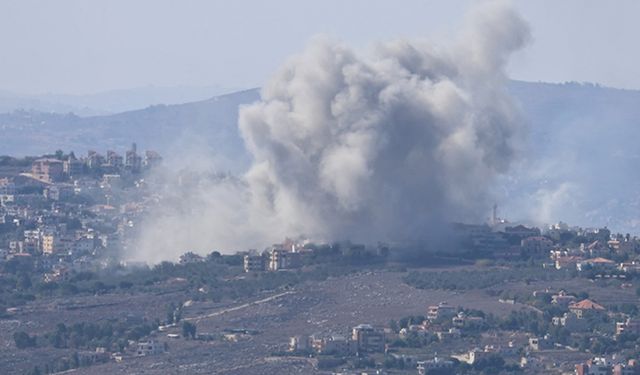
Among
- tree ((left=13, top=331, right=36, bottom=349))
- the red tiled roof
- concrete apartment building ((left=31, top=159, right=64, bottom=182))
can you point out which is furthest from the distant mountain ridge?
tree ((left=13, top=331, right=36, bottom=349))

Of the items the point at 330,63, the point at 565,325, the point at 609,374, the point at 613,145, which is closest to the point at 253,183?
the point at 330,63

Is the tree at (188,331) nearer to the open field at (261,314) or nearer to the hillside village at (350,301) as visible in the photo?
the hillside village at (350,301)

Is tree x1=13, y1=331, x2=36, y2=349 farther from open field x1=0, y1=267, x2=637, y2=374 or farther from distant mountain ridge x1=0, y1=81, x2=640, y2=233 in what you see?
distant mountain ridge x1=0, y1=81, x2=640, y2=233

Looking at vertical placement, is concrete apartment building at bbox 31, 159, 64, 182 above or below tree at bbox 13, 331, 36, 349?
above

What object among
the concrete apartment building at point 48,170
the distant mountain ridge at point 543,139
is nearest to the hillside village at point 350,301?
the concrete apartment building at point 48,170

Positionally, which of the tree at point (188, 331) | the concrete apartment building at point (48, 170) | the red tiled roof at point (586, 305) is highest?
the concrete apartment building at point (48, 170)

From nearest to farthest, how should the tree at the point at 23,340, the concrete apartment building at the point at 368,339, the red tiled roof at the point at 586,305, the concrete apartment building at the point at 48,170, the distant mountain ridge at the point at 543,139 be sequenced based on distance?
1. the concrete apartment building at the point at 368,339
2. the tree at the point at 23,340
3. the red tiled roof at the point at 586,305
4. the concrete apartment building at the point at 48,170
5. the distant mountain ridge at the point at 543,139

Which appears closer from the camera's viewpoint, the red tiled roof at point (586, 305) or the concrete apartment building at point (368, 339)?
the concrete apartment building at point (368, 339)
